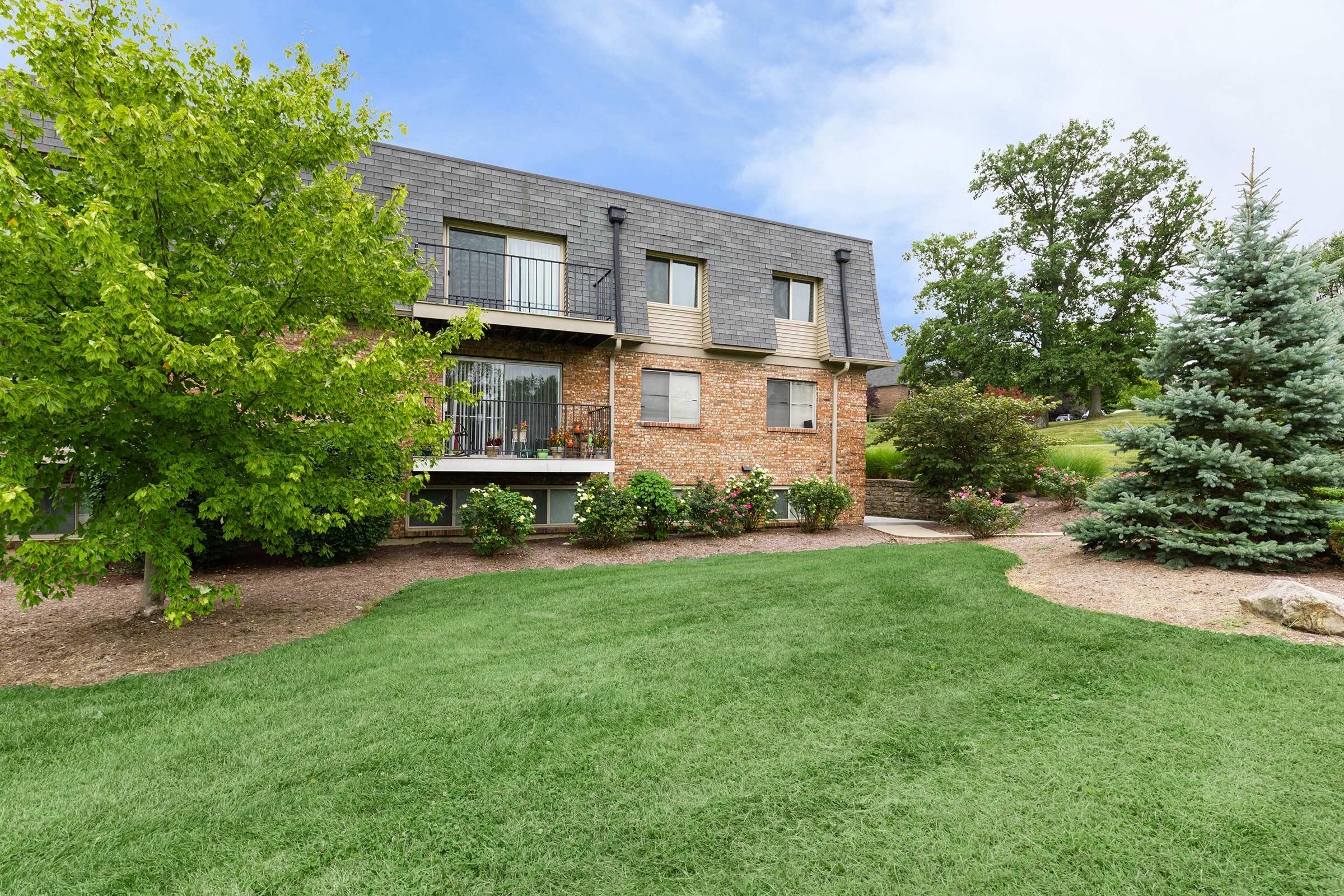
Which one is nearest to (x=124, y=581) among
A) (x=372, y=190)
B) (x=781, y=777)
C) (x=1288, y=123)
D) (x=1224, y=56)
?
(x=372, y=190)

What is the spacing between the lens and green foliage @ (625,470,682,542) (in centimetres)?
1150

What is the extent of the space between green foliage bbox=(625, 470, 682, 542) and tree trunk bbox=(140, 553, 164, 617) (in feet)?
22.3

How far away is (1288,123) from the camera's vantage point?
472 inches

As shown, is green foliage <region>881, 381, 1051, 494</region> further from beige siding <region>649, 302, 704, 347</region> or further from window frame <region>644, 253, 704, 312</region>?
window frame <region>644, 253, 704, 312</region>

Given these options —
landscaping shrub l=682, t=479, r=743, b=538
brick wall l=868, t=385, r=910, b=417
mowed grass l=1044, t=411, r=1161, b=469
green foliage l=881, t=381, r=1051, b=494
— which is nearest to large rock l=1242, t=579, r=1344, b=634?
landscaping shrub l=682, t=479, r=743, b=538

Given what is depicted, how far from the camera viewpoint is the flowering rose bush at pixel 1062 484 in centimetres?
1345

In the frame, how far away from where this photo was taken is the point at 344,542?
29.5 ft

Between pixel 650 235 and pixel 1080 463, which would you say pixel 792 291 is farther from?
pixel 1080 463

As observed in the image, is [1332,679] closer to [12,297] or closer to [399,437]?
[399,437]

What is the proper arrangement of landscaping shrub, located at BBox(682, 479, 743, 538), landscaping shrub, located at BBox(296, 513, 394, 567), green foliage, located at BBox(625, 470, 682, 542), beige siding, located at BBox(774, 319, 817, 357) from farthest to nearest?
beige siding, located at BBox(774, 319, 817, 357) < landscaping shrub, located at BBox(682, 479, 743, 538) < green foliage, located at BBox(625, 470, 682, 542) < landscaping shrub, located at BBox(296, 513, 394, 567)

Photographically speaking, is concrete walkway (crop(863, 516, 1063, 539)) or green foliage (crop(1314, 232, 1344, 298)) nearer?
green foliage (crop(1314, 232, 1344, 298))

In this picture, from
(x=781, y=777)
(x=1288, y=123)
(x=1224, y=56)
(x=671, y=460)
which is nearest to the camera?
(x=781, y=777)

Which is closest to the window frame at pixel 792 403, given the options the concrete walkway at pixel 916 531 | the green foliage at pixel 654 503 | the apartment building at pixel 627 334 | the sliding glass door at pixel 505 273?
the apartment building at pixel 627 334

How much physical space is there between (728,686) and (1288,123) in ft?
54.2
